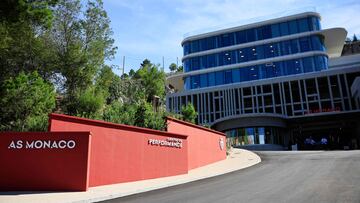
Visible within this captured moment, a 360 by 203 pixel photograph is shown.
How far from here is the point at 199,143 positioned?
20.9 meters

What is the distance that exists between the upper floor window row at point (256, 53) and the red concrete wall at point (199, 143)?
36.0 meters

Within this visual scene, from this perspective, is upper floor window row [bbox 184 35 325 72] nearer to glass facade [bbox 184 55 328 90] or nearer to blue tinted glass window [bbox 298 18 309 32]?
blue tinted glass window [bbox 298 18 309 32]

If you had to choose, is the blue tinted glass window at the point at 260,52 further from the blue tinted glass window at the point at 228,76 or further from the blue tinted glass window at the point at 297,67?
the blue tinted glass window at the point at 228,76

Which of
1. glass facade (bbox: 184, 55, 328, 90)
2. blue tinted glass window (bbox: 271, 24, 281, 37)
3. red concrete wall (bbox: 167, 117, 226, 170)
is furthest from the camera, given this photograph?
blue tinted glass window (bbox: 271, 24, 281, 37)

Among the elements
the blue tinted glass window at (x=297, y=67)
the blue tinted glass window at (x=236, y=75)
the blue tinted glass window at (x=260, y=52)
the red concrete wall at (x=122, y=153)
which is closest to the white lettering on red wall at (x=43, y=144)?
the red concrete wall at (x=122, y=153)

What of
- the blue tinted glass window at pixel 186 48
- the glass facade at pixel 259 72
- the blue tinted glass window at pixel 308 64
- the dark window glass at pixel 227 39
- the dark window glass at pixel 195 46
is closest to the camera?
the blue tinted glass window at pixel 308 64

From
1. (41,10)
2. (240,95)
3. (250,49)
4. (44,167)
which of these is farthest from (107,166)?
(250,49)

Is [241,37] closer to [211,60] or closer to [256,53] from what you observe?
[256,53]

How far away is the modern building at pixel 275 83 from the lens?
46531mm

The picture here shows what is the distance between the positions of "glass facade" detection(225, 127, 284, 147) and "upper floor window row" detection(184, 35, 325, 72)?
653 inches

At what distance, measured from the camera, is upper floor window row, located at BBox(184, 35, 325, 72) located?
Answer: 179 feet

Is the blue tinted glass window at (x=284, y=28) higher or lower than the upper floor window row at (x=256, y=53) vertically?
higher

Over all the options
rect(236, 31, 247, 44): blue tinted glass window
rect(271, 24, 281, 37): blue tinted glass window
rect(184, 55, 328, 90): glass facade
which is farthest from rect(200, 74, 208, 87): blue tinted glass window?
rect(271, 24, 281, 37): blue tinted glass window

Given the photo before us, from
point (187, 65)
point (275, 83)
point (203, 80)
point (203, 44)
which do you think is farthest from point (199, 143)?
point (203, 44)
